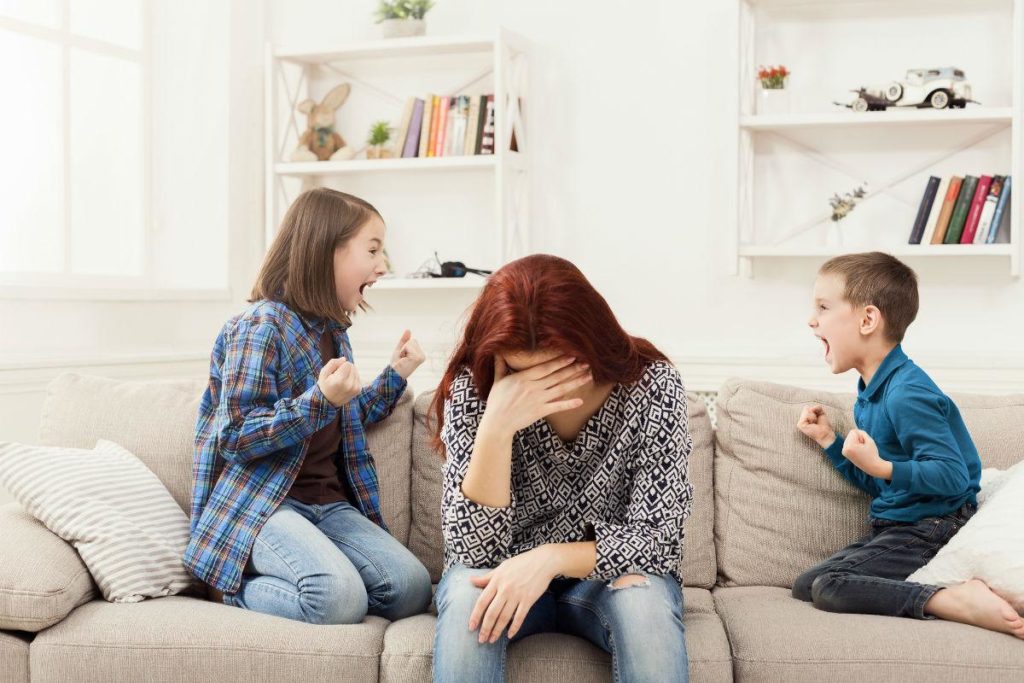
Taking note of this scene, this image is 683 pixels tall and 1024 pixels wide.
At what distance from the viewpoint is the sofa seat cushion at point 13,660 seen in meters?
1.91

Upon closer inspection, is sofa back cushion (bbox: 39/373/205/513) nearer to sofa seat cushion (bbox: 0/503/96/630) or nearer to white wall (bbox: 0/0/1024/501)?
sofa seat cushion (bbox: 0/503/96/630)

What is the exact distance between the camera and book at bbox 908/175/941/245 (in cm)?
342

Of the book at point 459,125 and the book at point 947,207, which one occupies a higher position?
the book at point 459,125

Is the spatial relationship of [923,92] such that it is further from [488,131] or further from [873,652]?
[873,652]

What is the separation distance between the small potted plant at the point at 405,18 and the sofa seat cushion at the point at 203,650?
249cm

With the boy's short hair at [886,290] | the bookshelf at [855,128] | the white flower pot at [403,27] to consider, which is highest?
the white flower pot at [403,27]

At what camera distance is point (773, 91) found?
11.8 ft

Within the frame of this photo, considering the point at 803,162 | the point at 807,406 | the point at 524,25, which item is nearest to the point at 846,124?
the point at 803,162

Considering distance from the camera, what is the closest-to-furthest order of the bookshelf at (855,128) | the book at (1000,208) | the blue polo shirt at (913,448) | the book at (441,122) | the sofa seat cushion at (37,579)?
the sofa seat cushion at (37,579)
the blue polo shirt at (913,448)
the book at (1000,208)
the bookshelf at (855,128)
the book at (441,122)

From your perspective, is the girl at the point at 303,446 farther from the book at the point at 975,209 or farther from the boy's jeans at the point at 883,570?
the book at the point at 975,209

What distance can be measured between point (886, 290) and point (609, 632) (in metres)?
0.99

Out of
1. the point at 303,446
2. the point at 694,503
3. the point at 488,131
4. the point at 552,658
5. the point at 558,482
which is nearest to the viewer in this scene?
the point at 552,658

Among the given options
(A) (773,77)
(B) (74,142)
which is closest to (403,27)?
(B) (74,142)

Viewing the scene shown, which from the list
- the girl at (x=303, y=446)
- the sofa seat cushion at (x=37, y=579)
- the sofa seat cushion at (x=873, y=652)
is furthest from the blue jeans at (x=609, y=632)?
the sofa seat cushion at (x=37, y=579)
